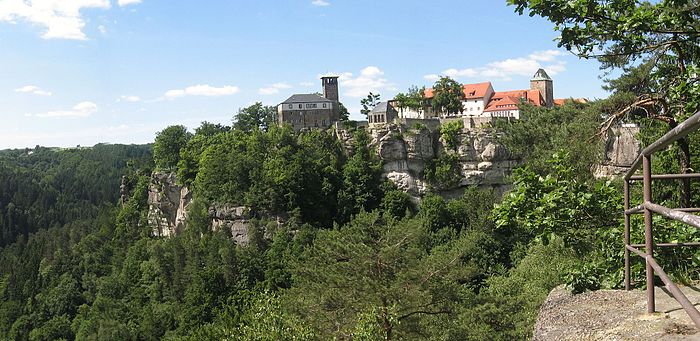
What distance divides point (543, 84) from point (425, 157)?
95.4ft

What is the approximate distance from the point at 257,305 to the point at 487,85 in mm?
60500

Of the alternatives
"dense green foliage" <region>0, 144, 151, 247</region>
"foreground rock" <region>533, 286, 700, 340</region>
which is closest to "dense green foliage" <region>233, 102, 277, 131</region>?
"dense green foliage" <region>0, 144, 151, 247</region>

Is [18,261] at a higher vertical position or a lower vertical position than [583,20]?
lower

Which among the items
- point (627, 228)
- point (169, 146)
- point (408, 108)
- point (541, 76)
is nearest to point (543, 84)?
point (541, 76)

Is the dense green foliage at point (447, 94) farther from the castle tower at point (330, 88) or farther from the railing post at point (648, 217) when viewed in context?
the railing post at point (648, 217)

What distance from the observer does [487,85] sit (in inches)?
2921

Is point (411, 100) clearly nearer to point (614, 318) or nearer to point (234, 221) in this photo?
Result: point (234, 221)

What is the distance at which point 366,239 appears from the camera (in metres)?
23.0

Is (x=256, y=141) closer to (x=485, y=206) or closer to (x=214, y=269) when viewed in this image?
(x=214, y=269)

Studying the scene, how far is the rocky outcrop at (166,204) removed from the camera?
61.4 m

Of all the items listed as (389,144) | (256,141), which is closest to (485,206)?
(389,144)

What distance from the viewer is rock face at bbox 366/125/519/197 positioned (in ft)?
171

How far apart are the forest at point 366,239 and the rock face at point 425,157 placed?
1.29 m

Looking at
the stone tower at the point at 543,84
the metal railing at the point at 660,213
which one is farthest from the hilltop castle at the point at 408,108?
the metal railing at the point at 660,213
